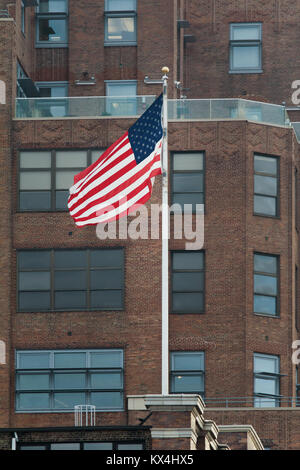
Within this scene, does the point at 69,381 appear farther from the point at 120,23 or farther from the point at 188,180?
the point at 120,23

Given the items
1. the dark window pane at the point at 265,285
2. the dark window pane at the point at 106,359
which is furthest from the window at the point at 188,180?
the dark window pane at the point at 106,359

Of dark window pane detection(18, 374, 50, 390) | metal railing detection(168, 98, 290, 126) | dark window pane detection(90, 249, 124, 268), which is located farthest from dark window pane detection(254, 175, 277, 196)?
dark window pane detection(18, 374, 50, 390)

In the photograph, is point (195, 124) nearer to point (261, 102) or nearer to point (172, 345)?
point (261, 102)

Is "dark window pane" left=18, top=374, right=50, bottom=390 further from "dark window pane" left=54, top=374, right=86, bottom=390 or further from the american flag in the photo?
the american flag

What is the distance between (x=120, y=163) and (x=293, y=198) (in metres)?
20.6

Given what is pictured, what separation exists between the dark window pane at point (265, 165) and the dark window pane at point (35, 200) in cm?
859

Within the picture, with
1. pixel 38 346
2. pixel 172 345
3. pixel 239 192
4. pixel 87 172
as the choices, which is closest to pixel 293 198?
pixel 239 192

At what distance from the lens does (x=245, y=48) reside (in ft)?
250

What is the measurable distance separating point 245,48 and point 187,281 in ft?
61.9

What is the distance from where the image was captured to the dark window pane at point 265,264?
203ft

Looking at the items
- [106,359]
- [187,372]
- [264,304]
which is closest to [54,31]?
[264,304]

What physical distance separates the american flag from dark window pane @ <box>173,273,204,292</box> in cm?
1629

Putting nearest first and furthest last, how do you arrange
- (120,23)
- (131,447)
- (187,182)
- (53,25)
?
1. (131,447)
2. (187,182)
3. (120,23)
4. (53,25)

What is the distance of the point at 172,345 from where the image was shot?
199 ft
